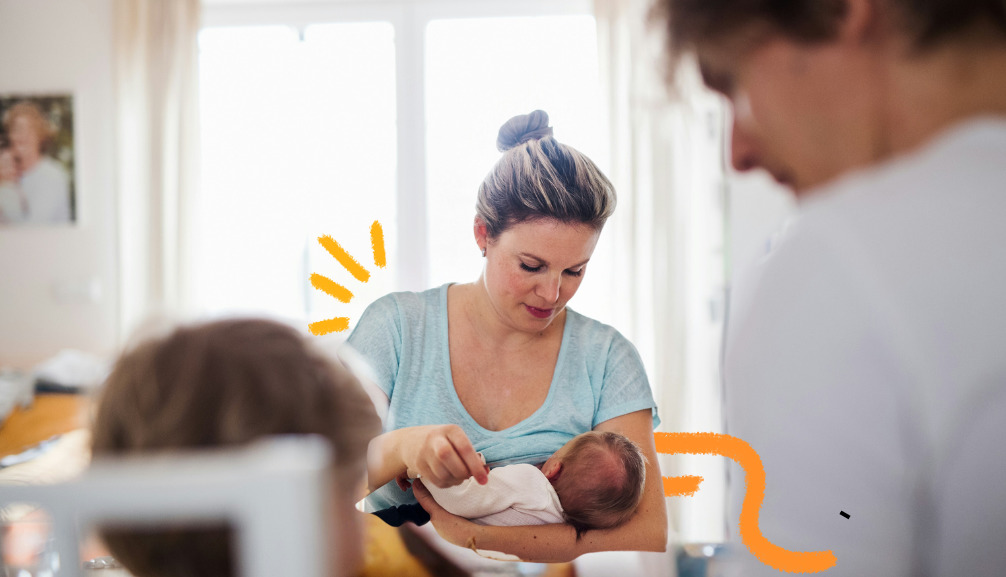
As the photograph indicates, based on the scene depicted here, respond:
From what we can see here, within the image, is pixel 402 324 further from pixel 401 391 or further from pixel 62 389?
pixel 62 389

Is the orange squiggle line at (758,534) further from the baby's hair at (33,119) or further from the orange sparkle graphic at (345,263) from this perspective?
the baby's hair at (33,119)

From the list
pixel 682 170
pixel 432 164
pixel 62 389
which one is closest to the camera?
pixel 62 389

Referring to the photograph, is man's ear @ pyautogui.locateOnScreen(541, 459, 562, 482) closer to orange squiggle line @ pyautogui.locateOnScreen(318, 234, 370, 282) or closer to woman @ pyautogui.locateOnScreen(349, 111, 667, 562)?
woman @ pyautogui.locateOnScreen(349, 111, 667, 562)

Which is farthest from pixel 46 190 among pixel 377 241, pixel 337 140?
pixel 377 241

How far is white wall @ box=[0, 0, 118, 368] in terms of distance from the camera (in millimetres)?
1679

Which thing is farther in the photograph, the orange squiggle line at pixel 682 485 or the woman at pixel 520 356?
the orange squiggle line at pixel 682 485

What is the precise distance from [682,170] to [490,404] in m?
1.07

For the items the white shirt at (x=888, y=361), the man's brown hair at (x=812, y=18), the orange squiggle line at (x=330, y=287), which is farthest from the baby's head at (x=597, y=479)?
the orange squiggle line at (x=330, y=287)

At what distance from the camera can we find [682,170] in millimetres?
1653

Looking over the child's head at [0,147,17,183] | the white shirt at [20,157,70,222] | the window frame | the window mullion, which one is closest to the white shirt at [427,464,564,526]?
the window frame

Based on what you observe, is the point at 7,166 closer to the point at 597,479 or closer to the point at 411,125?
the point at 411,125

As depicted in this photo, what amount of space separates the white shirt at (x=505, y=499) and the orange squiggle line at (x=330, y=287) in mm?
1007

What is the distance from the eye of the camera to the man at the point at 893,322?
1.12 feet

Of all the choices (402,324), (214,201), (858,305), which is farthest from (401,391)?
(214,201)
